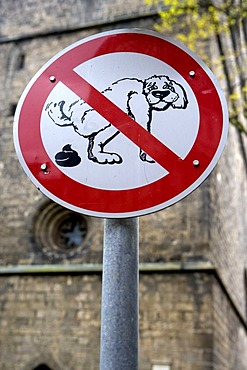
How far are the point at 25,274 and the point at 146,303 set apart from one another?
2490 millimetres

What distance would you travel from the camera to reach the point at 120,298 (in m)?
1.42

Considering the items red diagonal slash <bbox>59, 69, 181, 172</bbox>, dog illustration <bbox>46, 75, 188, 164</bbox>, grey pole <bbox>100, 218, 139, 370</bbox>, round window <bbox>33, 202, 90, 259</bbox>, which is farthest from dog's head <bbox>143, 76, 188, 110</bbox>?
round window <bbox>33, 202, 90, 259</bbox>

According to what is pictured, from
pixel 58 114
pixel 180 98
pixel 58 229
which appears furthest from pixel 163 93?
pixel 58 229

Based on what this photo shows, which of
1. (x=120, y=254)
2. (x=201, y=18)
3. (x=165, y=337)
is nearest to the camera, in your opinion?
(x=120, y=254)

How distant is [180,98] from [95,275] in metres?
7.47

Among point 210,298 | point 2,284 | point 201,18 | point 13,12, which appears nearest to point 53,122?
point 210,298

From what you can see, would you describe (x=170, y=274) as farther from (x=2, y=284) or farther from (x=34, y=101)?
(x=34, y=101)

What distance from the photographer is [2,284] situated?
30.8 feet

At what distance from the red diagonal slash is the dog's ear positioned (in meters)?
0.15

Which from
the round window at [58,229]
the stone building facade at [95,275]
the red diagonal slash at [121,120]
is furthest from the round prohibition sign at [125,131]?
the round window at [58,229]

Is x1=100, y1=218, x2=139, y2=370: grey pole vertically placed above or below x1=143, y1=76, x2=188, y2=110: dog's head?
below

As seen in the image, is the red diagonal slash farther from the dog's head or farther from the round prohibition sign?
the dog's head

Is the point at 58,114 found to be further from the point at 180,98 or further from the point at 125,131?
the point at 180,98

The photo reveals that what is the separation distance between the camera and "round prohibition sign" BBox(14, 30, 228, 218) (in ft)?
5.02
